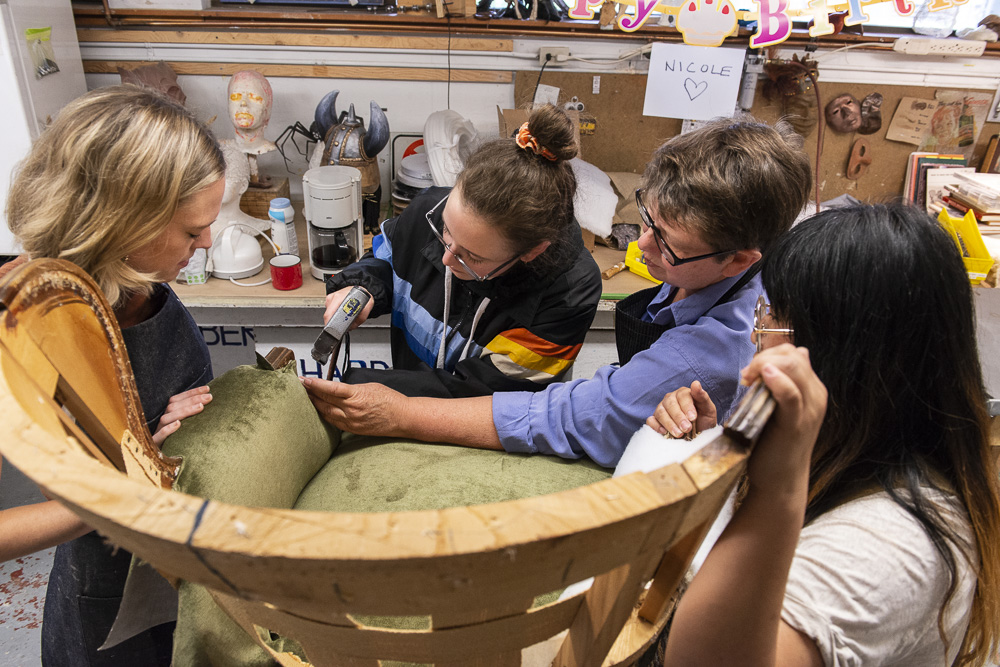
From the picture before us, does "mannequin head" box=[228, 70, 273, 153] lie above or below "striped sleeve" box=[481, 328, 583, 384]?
above

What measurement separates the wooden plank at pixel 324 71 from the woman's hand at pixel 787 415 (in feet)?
6.14

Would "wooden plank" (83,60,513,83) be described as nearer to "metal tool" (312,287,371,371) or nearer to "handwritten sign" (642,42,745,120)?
"handwritten sign" (642,42,745,120)

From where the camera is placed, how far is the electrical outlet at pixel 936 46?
2.10 meters

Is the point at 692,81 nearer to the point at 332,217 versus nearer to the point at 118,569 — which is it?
the point at 332,217

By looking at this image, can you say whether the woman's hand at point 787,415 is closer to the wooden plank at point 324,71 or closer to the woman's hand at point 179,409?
the woman's hand at point 179,409

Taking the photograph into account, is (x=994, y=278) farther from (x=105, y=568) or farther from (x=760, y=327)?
(x=105, y=568)

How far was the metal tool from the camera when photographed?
120 centimetres

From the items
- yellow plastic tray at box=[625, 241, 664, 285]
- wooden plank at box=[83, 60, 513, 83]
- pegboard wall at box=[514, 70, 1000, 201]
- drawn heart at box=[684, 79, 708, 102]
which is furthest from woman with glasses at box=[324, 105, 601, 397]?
drawn heart at box=[684, 79, 708, 102]

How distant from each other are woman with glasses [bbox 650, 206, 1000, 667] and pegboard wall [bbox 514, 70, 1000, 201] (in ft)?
5.19

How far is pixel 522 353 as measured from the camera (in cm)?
123

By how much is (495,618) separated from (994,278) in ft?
6.11

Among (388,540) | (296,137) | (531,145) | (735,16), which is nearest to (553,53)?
(735,16)

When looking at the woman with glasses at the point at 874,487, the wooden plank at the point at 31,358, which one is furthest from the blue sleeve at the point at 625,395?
the wooden plank at the point at 31,358

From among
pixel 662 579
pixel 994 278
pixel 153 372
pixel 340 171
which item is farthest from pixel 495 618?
pixel 994 278
